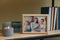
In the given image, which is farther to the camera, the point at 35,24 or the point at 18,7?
the point at 18,7

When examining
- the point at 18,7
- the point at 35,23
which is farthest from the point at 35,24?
the point at 18,7

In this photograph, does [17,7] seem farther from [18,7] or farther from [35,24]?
[35,24]

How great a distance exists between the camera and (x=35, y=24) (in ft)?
5.05

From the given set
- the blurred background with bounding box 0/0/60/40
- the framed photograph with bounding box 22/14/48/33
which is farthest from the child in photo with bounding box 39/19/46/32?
the blurred background with bounding box 0/0/60/40

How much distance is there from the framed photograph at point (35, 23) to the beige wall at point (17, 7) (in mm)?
253

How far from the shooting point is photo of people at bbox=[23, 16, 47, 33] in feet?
4.99

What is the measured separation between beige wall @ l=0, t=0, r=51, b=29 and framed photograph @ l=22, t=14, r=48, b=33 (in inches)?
10.0

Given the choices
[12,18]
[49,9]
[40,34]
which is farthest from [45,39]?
[12,18]

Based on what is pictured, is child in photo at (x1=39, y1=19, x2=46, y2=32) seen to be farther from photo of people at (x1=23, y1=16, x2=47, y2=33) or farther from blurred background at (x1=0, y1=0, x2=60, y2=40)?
blurred background at (x1=0, y1=0, x2=60, y2=40)

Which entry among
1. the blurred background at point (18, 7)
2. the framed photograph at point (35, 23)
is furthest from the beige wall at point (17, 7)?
the framed photograph at point (35, 23)

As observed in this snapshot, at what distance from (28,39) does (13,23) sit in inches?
12.0

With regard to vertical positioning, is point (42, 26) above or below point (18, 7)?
below

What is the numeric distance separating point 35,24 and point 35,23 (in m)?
0.01

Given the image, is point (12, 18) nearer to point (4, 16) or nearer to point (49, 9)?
point (4, 16)
